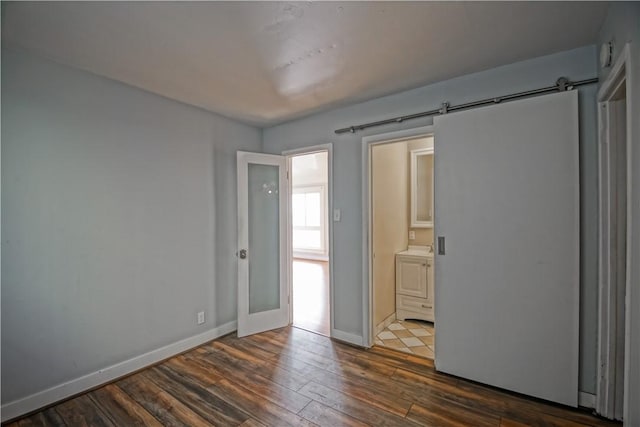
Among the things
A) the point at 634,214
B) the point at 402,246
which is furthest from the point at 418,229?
the point at 634,214

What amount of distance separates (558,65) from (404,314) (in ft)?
9.61

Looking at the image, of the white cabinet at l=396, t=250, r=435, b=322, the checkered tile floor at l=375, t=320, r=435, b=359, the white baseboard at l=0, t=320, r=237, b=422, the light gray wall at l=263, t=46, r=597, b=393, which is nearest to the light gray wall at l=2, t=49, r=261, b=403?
the white baseboard at l=0, t=320, r=237, b=422

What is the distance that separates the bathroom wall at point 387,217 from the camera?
3.11 meters

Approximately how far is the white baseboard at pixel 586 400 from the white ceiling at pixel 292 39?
2.37 meters

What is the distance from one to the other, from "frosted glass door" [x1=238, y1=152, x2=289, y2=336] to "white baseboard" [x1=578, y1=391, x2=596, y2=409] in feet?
8.87

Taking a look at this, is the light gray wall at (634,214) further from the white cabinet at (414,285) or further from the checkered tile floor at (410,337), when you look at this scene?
the white cabinet at (414,285)

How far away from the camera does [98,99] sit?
88.4 inches

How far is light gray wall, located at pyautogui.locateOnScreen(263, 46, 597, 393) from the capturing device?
6.16 feet

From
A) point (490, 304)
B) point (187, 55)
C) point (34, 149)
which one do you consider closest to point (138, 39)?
point (187, 55)

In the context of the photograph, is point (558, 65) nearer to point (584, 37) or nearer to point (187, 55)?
point (584, 37)

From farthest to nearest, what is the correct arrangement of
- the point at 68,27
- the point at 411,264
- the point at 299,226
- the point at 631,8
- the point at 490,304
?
the point at 299,226 → the point at 411,264 → the point at 490,304 → the point at 68,27 → the point at 631,8

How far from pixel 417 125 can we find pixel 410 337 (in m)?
2.27

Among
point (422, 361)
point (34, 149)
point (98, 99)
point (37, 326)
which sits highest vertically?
point (98, 99)

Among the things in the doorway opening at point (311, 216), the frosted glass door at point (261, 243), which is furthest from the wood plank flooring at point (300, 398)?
the doorway opening at point (311, 216)
